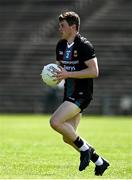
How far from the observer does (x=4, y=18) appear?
36969 millimetres

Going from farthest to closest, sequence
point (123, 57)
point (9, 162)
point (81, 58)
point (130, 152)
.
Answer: point (123, 57)
point (130, 152)
point (9, 162)
point (81, 58)

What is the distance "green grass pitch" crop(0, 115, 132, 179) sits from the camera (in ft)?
31.5

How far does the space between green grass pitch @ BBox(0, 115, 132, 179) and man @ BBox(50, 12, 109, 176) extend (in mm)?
336

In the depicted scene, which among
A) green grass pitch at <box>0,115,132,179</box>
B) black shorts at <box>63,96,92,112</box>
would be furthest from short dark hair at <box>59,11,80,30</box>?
green grass pitch at <box>0,115,132,179</box>

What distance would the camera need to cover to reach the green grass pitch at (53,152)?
9.59 meters

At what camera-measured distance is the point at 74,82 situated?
9711 millimetres

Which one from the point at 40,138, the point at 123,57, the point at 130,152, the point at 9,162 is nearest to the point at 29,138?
the point at 40,138

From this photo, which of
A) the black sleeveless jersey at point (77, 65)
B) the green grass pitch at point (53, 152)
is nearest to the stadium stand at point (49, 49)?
the green grass pitch at point (53, 152)

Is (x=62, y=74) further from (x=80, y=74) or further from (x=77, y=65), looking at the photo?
(x=77, y=65)

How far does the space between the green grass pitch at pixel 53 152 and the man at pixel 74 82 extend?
13.2 inches

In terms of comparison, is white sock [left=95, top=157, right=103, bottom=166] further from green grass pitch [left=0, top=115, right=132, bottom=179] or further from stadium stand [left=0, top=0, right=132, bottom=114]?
stadium stand [left=0, top=0, right=132, bottom=114]

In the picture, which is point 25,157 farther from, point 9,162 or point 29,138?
point 29,138

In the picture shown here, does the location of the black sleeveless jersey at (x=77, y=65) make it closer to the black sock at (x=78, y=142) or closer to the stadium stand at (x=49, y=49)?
the black sock at (x=78, y=142)

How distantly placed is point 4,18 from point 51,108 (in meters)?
6.62
